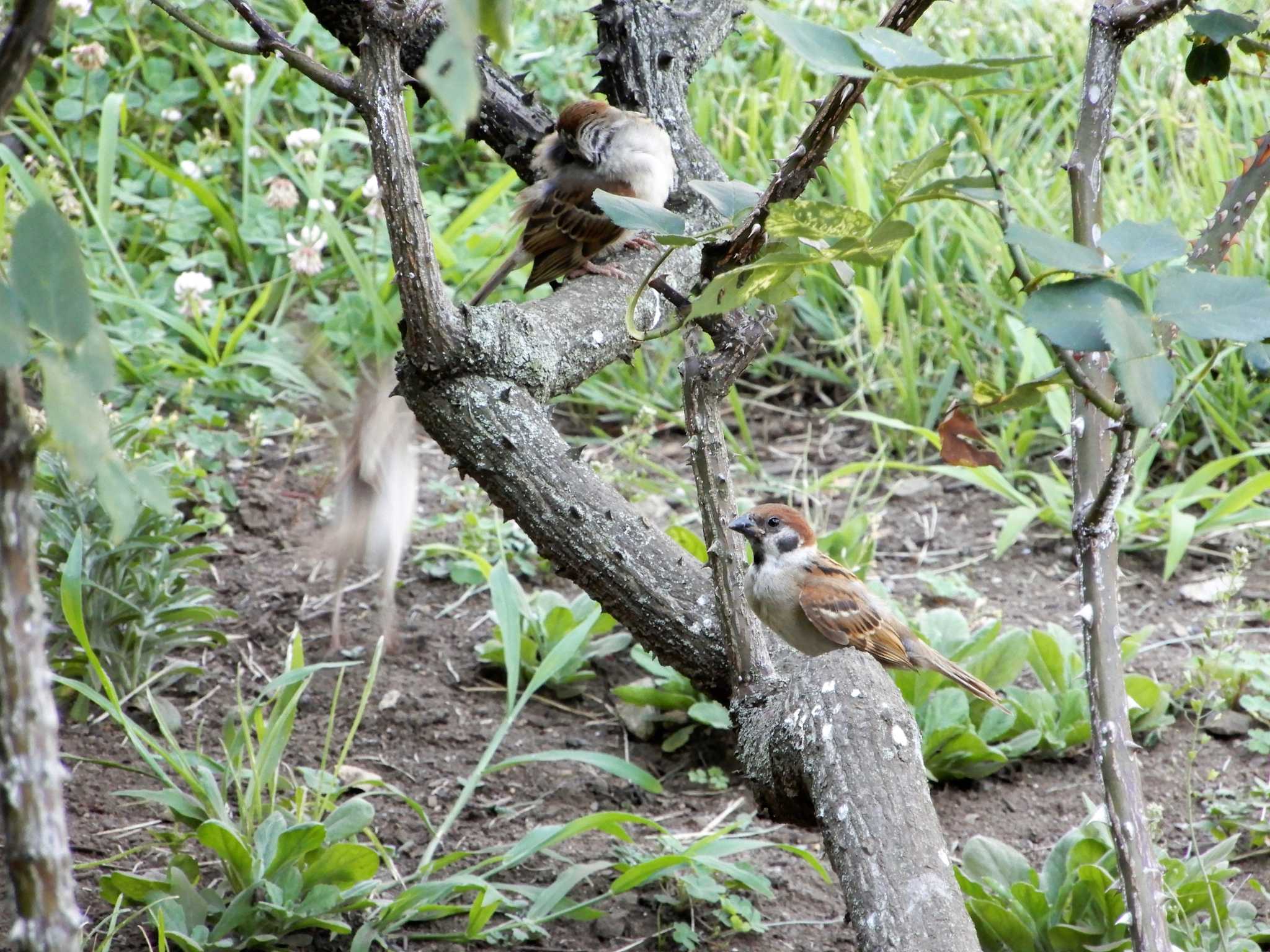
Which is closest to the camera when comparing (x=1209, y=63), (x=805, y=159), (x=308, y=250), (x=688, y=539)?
(x=805, y=159)

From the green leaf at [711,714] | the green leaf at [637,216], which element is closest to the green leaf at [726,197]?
the green leaf at [637,216]

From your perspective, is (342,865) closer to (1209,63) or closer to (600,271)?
(600,271)

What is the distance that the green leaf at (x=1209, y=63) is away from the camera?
7.00 feet

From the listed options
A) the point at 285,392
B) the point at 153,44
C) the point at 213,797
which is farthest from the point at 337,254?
the point at 213,797

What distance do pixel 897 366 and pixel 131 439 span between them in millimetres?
3155

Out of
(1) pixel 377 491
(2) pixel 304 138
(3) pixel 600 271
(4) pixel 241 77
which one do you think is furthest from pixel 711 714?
(4) pixel 241 77

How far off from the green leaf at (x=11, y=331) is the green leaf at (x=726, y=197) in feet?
3.43

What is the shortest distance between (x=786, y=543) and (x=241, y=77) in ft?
11.9

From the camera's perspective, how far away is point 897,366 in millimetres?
5719

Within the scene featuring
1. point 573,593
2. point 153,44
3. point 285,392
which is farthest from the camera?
point 153,44

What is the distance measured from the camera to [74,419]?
94cm

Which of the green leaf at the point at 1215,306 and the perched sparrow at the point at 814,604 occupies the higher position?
the green leaf at the point at 1215,306

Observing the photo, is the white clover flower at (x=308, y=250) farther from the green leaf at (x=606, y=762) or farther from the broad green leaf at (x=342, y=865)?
the broad green leaf at (x=342, y=865)

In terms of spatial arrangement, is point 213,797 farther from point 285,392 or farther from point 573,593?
point 285,392
